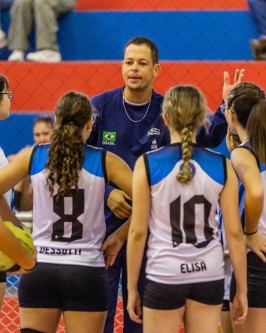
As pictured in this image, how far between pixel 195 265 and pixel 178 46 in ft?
16.3

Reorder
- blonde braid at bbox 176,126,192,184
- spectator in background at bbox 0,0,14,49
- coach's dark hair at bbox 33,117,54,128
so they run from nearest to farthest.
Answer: blonde braid at bbox 176,126,192,184 → coach's dark hair at bbox 33,117,54,128 → spectator in background at bbox 0,0,14,49

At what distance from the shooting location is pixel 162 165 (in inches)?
132

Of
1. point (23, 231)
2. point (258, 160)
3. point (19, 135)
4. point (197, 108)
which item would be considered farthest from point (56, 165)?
point (19, 135)

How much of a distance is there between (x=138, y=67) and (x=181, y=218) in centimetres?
102

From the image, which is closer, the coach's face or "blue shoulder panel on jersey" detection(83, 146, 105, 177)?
"blue shoulder panel on jersey" detection(83, 146, 105, 177)

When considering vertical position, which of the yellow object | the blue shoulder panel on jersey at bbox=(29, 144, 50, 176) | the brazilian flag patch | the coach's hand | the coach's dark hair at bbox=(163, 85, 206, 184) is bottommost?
the yellow object

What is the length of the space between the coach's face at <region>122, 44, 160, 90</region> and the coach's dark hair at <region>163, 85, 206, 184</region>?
69 cm

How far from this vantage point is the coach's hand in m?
3.82

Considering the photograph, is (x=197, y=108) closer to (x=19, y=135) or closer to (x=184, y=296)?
(x=184, y=296)

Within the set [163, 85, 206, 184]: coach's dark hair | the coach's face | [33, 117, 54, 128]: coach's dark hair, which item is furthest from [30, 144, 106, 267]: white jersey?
[33, 117, 54, 128]: coach's dark hair

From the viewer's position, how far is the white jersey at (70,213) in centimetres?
351

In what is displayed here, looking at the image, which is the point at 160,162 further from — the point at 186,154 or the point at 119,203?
the point at 119,203

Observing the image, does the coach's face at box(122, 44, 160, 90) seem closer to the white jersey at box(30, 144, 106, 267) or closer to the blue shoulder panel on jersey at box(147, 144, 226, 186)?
the white jersey at box(30, 144, 106, 267)

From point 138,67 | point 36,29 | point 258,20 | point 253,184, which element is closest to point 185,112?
point 253,184
